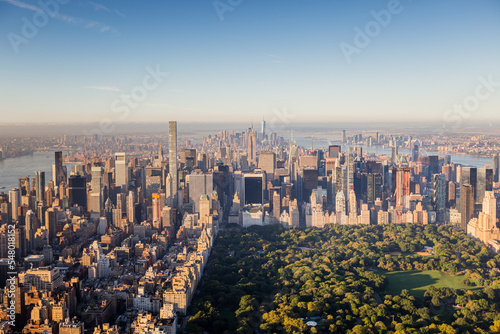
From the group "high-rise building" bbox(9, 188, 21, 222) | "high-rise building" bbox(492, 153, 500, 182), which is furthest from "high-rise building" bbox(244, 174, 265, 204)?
"high-rise building" bbox(492, 153, 500, 182)

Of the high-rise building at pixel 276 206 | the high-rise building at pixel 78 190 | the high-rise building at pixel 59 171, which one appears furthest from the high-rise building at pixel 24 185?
the high-rise building at pixel 276 206

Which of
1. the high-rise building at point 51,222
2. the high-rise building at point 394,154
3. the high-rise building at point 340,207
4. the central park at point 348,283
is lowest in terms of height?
the central park at point 348,283

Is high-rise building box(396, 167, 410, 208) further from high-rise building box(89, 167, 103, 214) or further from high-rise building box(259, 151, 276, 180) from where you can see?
high-rise building box(89, 167, 103, 214)

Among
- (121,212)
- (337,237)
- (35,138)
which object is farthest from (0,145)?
(337,237)

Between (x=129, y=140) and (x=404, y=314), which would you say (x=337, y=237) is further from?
(x=129, y=140)

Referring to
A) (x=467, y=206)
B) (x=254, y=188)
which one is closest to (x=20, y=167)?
(x=254, y=188)

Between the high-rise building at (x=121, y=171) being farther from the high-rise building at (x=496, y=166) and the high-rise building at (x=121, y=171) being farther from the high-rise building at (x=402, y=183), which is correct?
the high-rise building at (x=496, y=166)

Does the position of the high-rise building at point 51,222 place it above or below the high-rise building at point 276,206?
above
